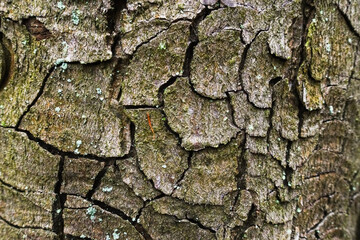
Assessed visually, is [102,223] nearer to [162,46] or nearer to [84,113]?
[84,113]

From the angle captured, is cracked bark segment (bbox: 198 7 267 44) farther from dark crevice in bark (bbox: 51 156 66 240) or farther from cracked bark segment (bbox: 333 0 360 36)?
dark crevice in bark (bbox: 51 156 66 240)

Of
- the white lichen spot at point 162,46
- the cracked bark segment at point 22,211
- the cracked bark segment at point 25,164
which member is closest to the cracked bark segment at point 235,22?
the white lichen spot at point 162,46

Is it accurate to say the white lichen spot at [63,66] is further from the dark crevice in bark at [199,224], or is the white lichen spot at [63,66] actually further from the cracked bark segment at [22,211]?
the dark crevice in bark at [199,224]

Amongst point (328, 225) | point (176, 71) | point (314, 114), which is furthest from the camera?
point (328, 225)

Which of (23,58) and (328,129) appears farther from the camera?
(328,129)

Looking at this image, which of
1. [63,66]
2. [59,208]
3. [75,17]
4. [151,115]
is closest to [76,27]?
[75,17]

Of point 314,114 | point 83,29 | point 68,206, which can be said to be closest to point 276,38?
point 314,114

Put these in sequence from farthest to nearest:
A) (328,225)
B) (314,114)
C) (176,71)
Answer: (328,225) < (314,114) < (176,71)

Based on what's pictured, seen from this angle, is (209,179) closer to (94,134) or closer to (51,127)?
(94,134)
